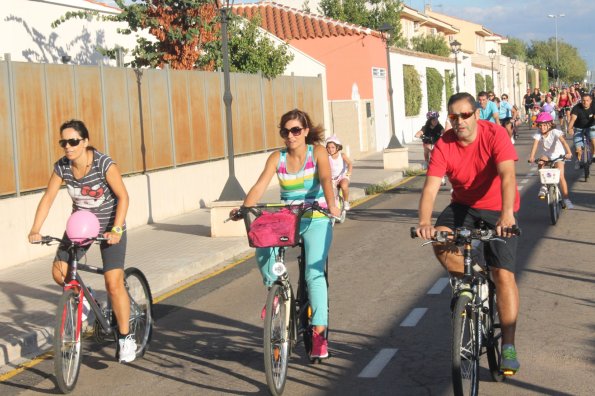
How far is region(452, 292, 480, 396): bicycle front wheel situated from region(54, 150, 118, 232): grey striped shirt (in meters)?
2.96

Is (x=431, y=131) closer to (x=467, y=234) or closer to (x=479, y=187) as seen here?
(x=479, y=187)

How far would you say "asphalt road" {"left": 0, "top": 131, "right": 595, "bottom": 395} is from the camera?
23.6 feet

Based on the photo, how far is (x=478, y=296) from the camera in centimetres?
632

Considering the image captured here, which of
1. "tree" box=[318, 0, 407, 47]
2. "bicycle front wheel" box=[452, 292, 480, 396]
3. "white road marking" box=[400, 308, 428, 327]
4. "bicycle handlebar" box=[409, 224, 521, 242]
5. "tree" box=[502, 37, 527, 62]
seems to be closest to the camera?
"bicycle front wheel" box=[452, 292, 480, 396]

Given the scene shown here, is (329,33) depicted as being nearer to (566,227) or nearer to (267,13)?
(267,13)

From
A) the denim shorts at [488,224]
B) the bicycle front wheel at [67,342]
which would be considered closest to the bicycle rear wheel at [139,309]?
the bicycle front wheel at [67,342]

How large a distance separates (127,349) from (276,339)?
1549 mm

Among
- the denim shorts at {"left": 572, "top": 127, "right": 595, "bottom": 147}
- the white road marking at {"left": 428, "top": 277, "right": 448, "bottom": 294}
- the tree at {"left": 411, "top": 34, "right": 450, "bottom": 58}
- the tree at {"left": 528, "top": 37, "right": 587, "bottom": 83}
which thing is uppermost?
the tree at {"left": 528, "top": 37, "right": 587, "bottom": 83}

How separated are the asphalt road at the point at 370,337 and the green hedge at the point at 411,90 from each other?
35.0 meters

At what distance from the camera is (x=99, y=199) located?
7.91 meters

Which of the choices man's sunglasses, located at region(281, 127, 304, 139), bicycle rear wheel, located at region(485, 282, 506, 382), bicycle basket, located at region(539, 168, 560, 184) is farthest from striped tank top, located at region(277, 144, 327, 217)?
bicycle basket, located at region(539, 168, 560, 184)

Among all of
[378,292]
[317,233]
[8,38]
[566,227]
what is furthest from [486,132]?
[8,38]

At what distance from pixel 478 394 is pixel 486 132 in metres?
1.59

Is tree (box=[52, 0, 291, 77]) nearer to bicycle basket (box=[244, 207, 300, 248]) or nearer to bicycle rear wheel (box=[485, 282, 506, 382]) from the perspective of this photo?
bicycle basket (box=[244, 207, 300, 248])
